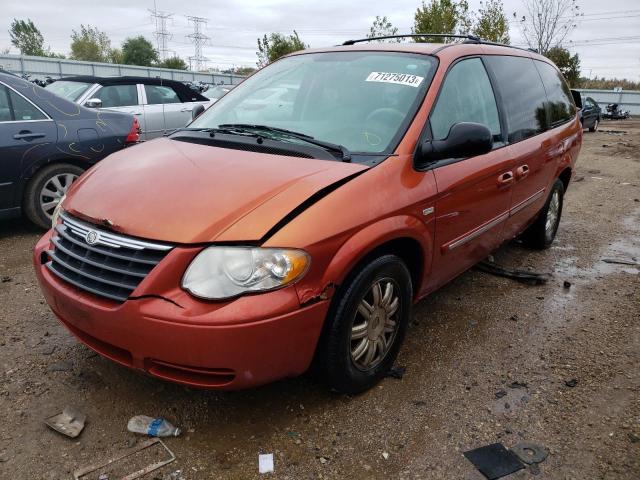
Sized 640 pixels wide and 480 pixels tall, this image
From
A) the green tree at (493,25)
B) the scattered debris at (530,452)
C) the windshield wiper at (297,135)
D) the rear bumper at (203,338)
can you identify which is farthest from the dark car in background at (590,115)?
the rear bumper at (203,338)

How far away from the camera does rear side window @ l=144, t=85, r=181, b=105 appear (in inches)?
355

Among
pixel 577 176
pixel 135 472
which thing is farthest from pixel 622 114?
pixel 135 472

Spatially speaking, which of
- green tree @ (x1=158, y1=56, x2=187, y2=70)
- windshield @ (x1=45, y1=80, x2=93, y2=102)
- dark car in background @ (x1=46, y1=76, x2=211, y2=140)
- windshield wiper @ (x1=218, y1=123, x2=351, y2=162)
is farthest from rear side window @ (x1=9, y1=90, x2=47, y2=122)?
green tree @ (x1=158, y1=56, x2=187, y2=70)

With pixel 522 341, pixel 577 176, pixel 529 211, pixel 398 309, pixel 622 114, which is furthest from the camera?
pixel 622 114

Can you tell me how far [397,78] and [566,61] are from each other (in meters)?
32.7

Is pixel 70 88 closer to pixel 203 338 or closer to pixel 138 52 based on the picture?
pixel 203 338

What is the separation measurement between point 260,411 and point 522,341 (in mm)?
1863

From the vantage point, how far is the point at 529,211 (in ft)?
14.6

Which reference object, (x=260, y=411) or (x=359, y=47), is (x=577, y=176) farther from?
(x=260, y=411)

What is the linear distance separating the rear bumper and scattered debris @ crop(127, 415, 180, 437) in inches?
14.0

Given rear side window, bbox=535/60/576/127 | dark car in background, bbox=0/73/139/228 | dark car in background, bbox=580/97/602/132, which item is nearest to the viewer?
rear side window, bbox=535/60/576/127

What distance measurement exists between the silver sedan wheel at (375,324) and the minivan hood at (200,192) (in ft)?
2.03

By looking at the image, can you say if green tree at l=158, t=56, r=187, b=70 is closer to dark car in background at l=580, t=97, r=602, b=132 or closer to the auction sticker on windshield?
dark car in background at l=580, t=97, r=602, b=132

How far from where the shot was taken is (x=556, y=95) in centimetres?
509
